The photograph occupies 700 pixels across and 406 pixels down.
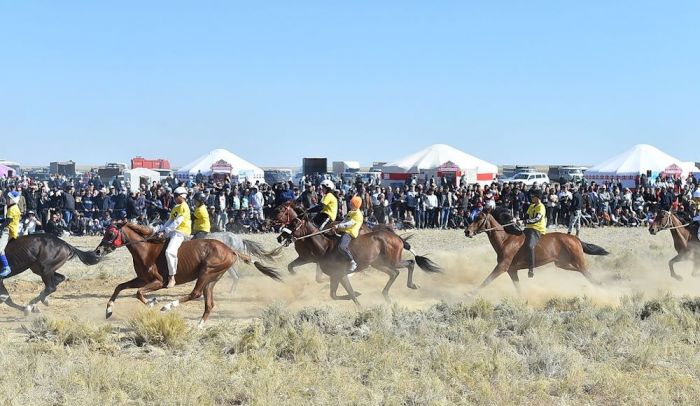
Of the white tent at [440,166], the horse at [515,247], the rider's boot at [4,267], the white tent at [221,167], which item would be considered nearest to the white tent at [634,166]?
the white tent at [440,166]

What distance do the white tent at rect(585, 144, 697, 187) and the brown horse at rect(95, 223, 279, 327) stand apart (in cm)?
3659

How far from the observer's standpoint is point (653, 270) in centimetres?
2081

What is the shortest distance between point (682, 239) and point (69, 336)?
14239 millimetres

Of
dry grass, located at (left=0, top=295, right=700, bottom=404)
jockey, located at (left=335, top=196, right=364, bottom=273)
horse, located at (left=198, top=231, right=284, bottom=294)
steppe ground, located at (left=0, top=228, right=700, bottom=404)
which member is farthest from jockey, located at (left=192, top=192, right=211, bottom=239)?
dry grass, located at (left=0, top=295, right=700, bottom=404)

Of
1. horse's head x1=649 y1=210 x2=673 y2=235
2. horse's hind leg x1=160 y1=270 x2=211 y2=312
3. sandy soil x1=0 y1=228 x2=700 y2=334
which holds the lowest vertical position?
sandy soil x1=0 y1=228 x2=700 y2=334

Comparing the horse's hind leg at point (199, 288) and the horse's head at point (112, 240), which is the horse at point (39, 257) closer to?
the horse's head at point (112, 240)

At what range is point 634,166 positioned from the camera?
152 feet

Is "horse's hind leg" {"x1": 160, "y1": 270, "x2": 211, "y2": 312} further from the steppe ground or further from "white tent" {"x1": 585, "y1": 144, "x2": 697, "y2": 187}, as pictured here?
"white tent" {"x1": 585, "y1": 144, "x2": 697, "y2": 187}

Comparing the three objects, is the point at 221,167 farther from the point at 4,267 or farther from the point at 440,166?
the point at 4,267

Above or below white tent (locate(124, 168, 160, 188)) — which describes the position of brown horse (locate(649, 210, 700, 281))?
below

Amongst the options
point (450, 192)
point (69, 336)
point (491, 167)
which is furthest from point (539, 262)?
point (491, 167)

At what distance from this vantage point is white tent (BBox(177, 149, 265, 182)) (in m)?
47.2

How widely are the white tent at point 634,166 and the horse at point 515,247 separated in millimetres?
30651

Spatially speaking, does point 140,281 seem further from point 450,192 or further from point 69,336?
point 450,192
